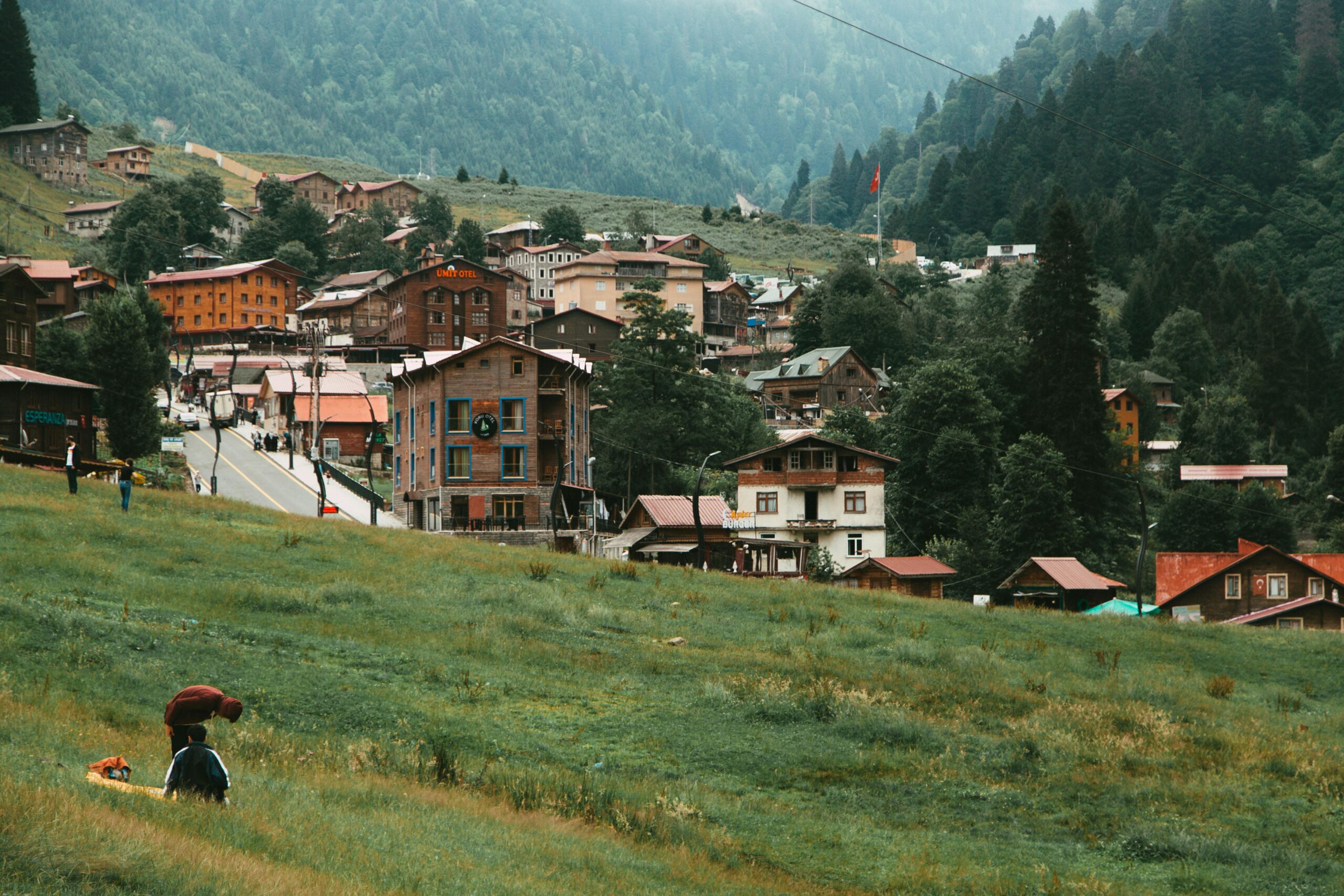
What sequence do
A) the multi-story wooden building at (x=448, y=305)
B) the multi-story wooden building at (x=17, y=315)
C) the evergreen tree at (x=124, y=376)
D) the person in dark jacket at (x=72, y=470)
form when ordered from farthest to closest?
the multi-story wooden building at (x=448, y=305) < the evergreen tree at (x=124, y=376) < the multi-story wooden building at (x=17, y=315) < the person in dark jacket at (x=72, y=470)

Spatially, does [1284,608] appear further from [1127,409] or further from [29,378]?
[1127,409]

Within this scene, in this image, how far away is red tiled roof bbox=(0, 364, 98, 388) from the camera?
60.2m

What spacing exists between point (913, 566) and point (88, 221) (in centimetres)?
16087

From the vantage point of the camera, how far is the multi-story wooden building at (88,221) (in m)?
195

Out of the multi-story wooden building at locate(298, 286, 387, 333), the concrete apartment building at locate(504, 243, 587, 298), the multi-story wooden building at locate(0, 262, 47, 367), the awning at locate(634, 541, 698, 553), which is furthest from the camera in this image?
the concrete apartment building at locate(504, 243, 587, 298)

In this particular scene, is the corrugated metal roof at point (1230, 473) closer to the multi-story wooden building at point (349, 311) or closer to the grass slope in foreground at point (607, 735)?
the grass slope in foreground at point (607, 735)

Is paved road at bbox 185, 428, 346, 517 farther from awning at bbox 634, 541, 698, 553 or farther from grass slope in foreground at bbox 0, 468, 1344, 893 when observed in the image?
grass slope in foreground at bbox 0, 468, 1344, 893

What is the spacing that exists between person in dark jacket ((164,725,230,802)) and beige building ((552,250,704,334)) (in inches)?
6106

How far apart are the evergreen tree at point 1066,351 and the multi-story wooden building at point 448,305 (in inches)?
2496

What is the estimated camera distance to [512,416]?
264 ft

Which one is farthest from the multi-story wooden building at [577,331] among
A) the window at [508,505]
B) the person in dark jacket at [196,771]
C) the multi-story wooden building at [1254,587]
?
the person in dark jacket at [196,771]

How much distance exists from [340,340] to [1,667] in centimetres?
13625

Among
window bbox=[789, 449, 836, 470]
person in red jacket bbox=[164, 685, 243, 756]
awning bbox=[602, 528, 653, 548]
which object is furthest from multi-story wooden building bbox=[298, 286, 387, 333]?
person in red jacket bbox=[164, 685, 243, 756]

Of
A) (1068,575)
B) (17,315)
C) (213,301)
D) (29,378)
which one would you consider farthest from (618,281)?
(29,378)
